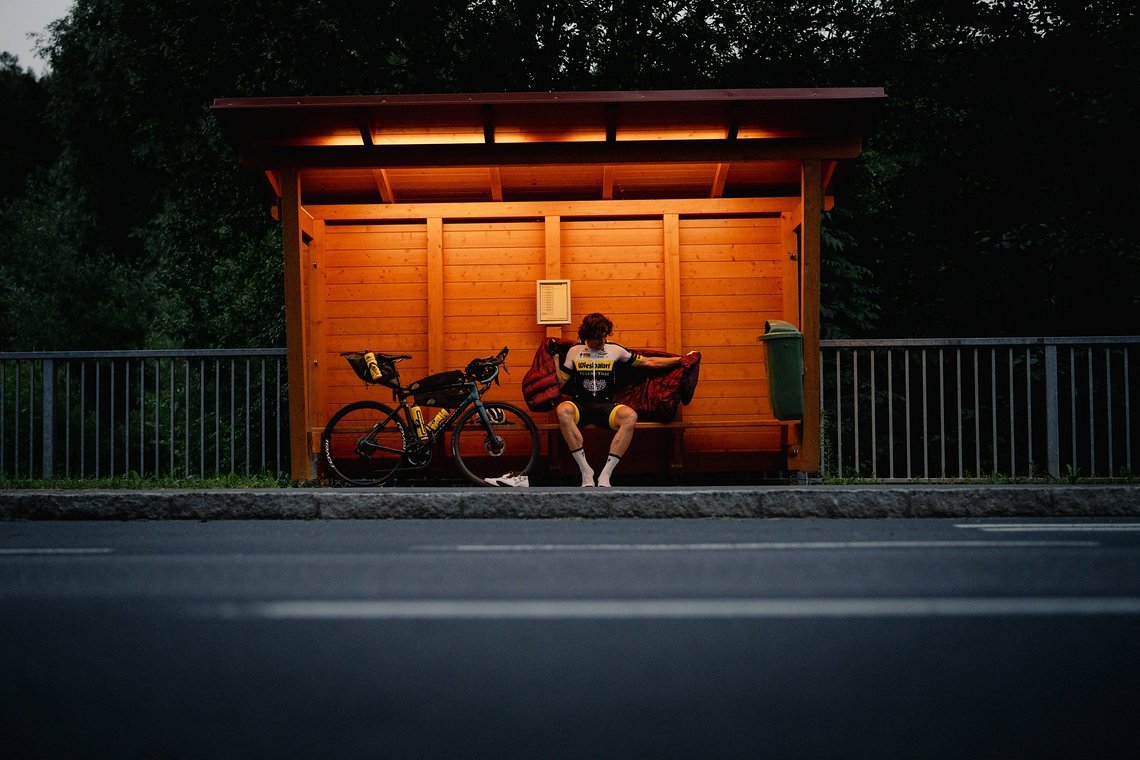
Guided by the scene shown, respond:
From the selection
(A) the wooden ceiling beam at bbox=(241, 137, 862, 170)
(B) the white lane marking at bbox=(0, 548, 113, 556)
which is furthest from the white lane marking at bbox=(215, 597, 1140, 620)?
(A) the wooden ceiling beam at bbox=(241, 137, 862, 170)

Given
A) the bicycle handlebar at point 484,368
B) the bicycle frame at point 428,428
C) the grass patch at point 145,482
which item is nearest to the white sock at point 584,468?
the bicycle frame at point 428,428

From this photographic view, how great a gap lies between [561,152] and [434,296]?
2.04 metres

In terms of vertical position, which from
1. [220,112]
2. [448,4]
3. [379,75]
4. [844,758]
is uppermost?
[448,4]

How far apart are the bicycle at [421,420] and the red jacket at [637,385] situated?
253 millimetres

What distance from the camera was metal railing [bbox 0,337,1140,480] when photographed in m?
9.87

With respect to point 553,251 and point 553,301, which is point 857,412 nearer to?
point 553,301

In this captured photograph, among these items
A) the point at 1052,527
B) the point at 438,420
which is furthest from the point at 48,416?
the point at 1052,527

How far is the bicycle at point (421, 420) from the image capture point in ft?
34.1

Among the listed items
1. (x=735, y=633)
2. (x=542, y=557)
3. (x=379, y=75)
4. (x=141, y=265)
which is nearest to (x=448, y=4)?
(x=379, y=75)

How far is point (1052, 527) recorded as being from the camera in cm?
760

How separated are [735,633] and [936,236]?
17.6 m

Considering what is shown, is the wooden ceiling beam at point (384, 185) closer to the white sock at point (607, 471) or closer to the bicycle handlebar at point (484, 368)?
the bicycle handlebar at point (484, 368)

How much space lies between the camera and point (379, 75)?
55.4 feet

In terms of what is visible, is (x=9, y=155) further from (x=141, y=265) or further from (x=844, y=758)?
(x=844, y=758)
